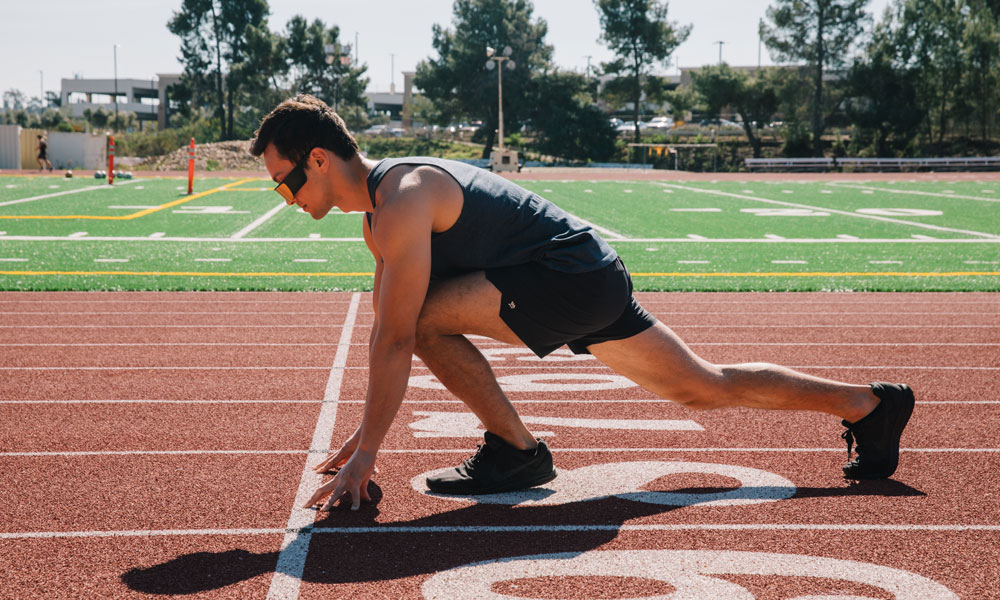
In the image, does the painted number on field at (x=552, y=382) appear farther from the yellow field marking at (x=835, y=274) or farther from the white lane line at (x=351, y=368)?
the yellow field marking at (x=835, y=274)

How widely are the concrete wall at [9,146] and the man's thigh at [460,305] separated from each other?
4793cm

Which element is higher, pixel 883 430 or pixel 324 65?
pixel 324 65

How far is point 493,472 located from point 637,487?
60 centimetres

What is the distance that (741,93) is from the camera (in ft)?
209

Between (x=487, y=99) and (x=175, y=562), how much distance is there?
219ft

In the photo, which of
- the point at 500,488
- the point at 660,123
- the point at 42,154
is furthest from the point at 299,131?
the point at 660,123

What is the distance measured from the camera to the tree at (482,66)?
68.4 m

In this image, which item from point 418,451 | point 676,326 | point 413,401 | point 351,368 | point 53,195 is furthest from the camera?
point 53,195

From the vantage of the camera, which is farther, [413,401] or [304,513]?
[413,401]

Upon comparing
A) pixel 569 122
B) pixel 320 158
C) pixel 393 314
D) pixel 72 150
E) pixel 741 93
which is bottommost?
pixel 393 314

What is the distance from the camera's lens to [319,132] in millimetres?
3467

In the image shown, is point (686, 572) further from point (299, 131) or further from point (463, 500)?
point (299, 131)

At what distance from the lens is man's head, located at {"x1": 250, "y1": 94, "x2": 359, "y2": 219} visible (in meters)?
3.46

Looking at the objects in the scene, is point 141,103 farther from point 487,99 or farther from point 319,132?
point 319,132
